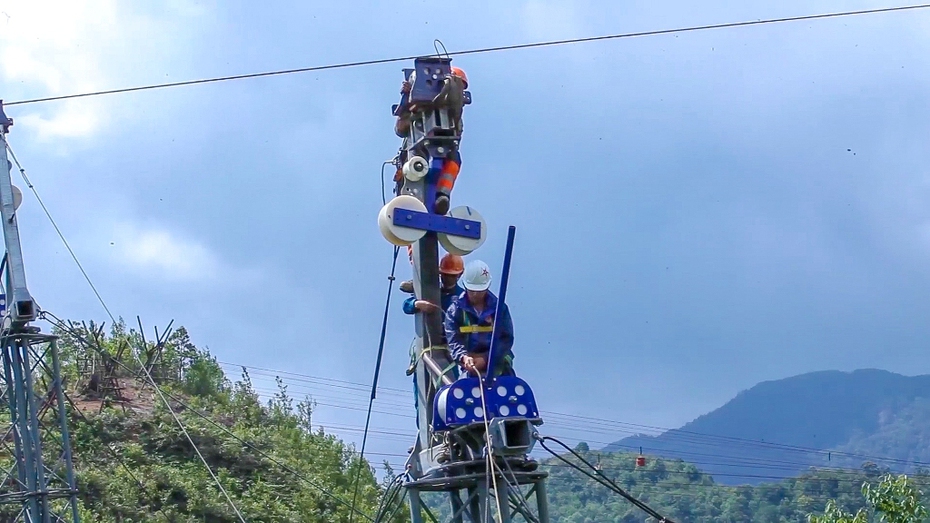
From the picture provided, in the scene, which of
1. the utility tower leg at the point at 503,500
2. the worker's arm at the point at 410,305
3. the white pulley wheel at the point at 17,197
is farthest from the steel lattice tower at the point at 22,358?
the utility tower leg at the point at 503,500

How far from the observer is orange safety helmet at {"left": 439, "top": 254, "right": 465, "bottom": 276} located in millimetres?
11695

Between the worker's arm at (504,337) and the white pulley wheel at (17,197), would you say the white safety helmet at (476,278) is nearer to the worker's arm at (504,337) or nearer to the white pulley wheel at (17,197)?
the worker's arm at (504,337)

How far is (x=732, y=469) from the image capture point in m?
164

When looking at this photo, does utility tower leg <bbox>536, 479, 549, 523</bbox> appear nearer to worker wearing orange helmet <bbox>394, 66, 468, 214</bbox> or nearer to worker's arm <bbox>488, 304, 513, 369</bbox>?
worker's arm <bbox>488, 304, 513, 369</bbox>

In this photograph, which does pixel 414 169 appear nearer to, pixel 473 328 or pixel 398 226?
pixel 398 226

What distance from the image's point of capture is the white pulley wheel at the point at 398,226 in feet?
36.0

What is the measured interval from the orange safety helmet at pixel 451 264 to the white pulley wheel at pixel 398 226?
2.15 ft

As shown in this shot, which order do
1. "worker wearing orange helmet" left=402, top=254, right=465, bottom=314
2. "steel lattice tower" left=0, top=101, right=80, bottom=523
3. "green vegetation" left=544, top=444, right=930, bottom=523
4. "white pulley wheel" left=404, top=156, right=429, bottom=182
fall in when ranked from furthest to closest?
"green vegetation" left=544, top=444, right=930, bottom=523 < "steel lattice tower" left=0, top=101, right=80, bottom=523 < "worker wearing orange helmet" left=402, top=254, right=465, bottom=314 < "white pulley wheel" left=404, top=156, right=429, bottom=182

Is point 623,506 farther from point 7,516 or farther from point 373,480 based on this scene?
point 7,516

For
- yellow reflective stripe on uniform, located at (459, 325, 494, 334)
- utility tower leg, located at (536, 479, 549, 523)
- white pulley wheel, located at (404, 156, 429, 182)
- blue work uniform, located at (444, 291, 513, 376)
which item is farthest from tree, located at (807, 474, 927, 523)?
white pulley wheel, located at (404, 156, 429, 182)

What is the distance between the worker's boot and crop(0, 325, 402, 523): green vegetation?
18372 millimetres

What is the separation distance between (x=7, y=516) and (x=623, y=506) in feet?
183

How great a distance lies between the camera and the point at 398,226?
10992 millimetres

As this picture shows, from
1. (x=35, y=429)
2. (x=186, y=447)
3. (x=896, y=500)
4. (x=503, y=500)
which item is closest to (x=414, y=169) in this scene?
(x=503, y=500)
